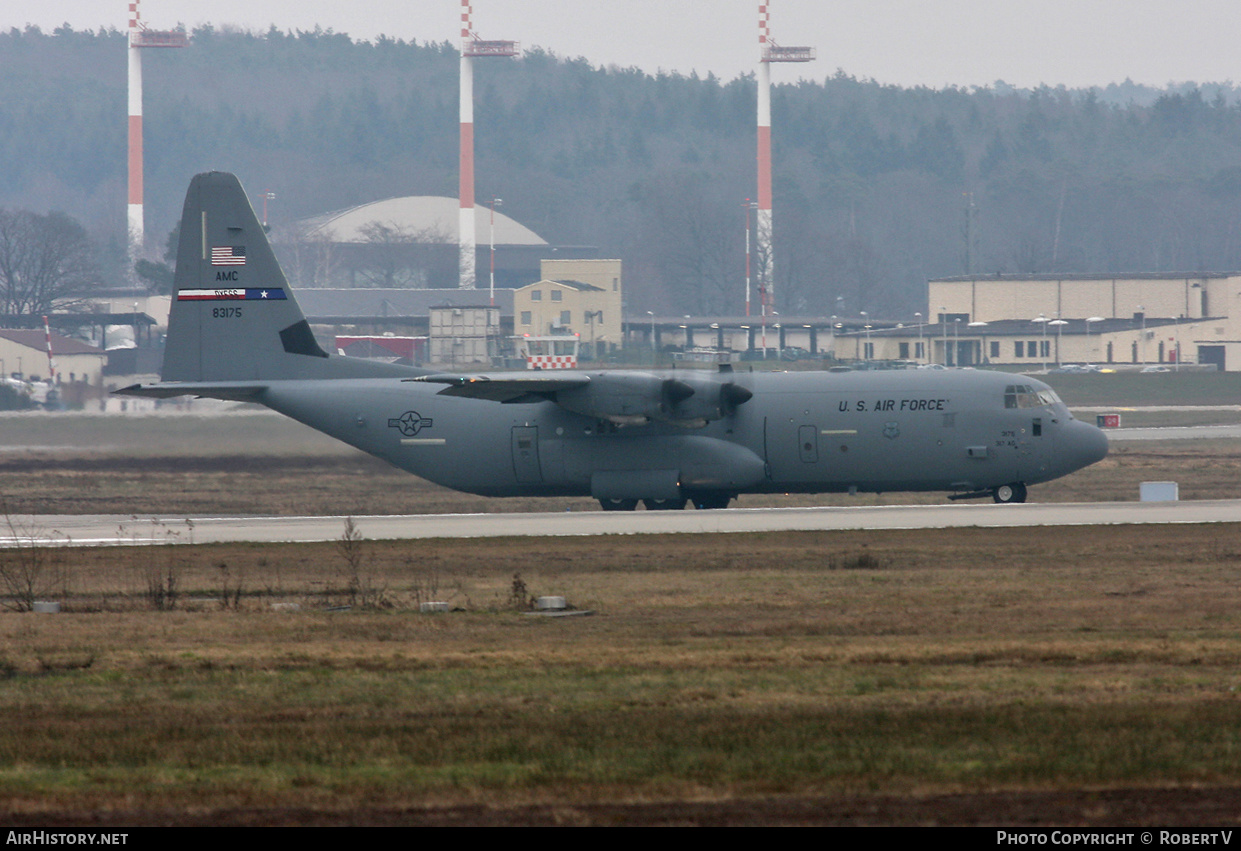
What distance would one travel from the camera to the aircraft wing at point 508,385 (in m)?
34.2

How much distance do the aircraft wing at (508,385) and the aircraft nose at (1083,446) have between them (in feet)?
38.0

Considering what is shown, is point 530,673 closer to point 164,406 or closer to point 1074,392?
point 164,406

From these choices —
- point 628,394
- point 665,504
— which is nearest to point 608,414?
point 628,394

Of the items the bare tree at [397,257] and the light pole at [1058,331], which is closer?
the light pole at [1058,331]

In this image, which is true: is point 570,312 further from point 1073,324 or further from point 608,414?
point 608,414

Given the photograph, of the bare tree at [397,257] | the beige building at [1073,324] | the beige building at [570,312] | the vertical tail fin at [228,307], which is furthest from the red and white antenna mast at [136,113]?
the vertical tail fin at [228,307]

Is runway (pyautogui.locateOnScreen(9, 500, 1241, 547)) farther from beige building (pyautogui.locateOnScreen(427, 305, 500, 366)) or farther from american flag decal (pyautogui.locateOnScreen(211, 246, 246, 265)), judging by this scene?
beige building (pyautogui.locateOnScreen(427, 305, 500, 366))

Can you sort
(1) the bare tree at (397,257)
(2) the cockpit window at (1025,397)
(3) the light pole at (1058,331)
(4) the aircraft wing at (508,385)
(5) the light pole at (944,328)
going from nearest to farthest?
(4) the aircraft wing at (508,385) < (2) the cockpit window at (1025,397) < (3) the light pole at (1058,331) < (5) the light pole at (944,328) < (1) the bare tree at (397,257)

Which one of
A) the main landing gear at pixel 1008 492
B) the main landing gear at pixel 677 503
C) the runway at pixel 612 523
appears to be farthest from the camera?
the main landing gear at pixel 677 503

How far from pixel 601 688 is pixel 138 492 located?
36303 millimetres

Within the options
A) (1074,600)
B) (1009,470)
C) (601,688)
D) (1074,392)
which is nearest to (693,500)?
(1009,470)

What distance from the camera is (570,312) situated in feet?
425

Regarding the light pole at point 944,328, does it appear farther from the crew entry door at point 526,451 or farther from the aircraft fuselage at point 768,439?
the crew entry door at point 526,451

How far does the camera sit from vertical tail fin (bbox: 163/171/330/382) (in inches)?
1495
